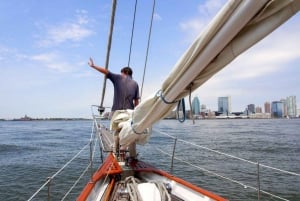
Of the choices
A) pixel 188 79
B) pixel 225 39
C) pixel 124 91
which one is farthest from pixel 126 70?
pixel 225 39

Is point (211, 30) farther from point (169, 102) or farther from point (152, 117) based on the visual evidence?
point (152, 117)

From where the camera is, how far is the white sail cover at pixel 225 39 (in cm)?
185

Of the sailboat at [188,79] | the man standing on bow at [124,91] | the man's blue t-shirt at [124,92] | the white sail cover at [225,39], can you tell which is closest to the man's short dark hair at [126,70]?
the man standing on bow at [124,91]

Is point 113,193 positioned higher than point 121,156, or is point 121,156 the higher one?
point 121,156

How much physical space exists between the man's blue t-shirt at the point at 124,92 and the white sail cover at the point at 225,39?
234 centimetres

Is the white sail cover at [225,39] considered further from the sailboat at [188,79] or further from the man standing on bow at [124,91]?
the man standing on bow at [124,91]

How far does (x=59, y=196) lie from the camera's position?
30.2ft

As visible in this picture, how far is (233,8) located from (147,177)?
3387mm

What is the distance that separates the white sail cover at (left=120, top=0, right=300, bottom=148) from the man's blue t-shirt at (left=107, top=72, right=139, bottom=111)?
2340mm

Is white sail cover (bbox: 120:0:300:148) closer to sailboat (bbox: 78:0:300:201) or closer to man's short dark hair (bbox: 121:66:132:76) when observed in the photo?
sailboat (bbox: 78:0:300:201)

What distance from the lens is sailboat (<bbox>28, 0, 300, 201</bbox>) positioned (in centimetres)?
189

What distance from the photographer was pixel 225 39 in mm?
2066

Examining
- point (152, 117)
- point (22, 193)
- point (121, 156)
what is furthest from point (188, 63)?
point (22, 193)

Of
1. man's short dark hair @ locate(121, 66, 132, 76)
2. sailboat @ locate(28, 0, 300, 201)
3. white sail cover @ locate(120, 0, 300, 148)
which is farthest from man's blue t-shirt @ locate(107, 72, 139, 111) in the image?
white sail cover @ locate(120, 0, 300, 148)
